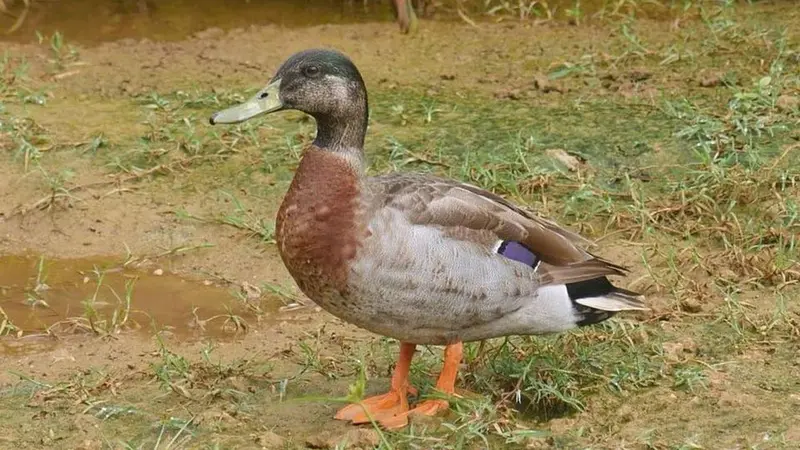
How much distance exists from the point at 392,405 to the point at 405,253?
1.85 ft

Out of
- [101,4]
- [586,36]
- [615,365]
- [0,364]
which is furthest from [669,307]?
[101,4]

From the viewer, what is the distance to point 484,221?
4340 mm

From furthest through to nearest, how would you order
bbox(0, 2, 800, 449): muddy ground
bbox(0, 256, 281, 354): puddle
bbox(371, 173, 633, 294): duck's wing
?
bbox(0, 256, 281, 354): puddle, bbox(0, 2, 800, 449): muddy ground, bbox(371, 173, 633, 294): duck's wing

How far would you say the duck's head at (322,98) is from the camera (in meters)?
4.35

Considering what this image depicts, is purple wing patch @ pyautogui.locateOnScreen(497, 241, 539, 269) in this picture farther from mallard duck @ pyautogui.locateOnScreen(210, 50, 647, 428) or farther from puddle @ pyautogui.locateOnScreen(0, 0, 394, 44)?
puddle @ pyautogui.locateOnScreen(0, 0, 394, 44)

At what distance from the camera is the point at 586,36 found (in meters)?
7.90

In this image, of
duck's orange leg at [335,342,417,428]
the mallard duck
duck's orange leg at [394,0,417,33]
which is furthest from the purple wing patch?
duck's orange leg at [394,0,417,33]

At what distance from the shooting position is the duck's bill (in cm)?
437

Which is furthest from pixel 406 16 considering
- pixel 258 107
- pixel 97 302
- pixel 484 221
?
pixel 484 221

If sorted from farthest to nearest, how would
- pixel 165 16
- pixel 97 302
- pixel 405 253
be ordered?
1. pixel 165 16
2. pixel 97 302
3. pixel 405 253

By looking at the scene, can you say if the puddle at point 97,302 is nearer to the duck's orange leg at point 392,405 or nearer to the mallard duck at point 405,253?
the duck's orange leg at point 392,405

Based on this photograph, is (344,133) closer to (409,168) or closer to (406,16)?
(409,168)

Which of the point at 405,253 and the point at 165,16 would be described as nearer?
the point at 405,253

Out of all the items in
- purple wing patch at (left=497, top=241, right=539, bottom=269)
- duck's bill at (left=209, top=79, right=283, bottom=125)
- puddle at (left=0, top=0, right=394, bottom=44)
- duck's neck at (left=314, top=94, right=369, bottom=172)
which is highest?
duck's bill at (left=209, top=79, right=283, bottom=125)
